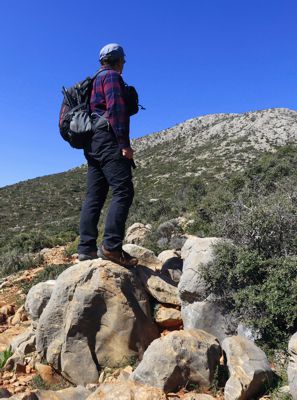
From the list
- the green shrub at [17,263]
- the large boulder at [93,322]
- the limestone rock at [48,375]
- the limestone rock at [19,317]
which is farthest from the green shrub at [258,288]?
the green shrub at [17,263]

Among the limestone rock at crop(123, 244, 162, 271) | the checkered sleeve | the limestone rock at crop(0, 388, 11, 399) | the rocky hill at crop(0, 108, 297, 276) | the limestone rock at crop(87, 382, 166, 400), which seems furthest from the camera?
the rocky hill at crop(0, 108, 297, 276)

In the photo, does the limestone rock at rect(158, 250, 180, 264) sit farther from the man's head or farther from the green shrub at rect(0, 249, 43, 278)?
the green shrub at rect(0, 249, 43, 278)

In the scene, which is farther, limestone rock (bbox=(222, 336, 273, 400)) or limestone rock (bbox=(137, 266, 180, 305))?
limestone rock (bbox=(137, 266, 180, 305))

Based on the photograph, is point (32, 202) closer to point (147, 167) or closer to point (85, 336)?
point (147, 167)

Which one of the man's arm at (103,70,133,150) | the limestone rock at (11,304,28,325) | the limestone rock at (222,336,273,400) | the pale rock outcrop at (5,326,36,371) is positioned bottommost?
the limestone rock at (222,336,273,400)

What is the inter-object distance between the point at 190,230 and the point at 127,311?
16.4 feet

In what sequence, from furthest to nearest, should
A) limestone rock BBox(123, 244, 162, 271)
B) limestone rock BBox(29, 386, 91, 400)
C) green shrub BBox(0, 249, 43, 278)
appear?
green shrub BBox(0, 249, 43, 278) < limestone rock BBox(123, 244, 162, 271) < limestone rock BBox(29, 386, 91, 400)

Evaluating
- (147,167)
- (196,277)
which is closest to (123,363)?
(196,277)

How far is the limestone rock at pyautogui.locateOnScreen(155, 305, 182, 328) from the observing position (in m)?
4.21

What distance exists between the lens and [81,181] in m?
42.2

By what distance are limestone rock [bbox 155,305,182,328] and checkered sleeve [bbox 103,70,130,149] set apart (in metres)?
1.79

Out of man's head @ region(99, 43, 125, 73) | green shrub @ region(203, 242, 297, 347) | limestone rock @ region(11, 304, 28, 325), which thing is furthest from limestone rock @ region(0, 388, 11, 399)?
man's head @ region(99, 43, 125, 73)

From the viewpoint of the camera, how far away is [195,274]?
4133 mm

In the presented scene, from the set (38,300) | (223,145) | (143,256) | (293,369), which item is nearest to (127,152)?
(143,256)
